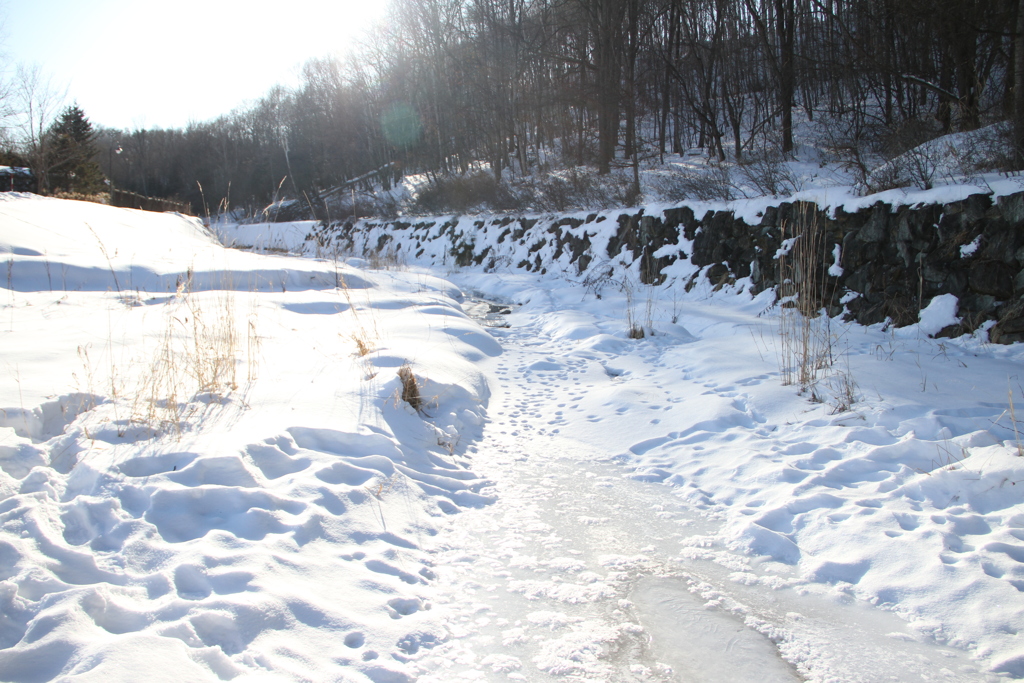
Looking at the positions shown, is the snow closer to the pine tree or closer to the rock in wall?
the rock in wall

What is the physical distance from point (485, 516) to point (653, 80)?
71.2 ft

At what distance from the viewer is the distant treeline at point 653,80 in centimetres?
1023

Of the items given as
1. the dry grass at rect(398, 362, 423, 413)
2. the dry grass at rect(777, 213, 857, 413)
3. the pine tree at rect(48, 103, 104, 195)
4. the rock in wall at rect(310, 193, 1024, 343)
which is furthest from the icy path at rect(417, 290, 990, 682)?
the pine tree at rect(48, 103, 104, 195)

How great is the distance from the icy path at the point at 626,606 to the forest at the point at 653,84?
152 inches

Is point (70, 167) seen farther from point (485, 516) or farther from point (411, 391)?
point (485, 516)

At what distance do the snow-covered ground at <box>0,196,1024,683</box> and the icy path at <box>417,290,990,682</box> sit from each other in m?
0.01

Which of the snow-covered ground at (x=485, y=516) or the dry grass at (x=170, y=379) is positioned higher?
the dry grass at (x=170, y=379)

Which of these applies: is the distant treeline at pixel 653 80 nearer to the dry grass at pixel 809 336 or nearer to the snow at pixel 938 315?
the dry grass at pixel 809 336

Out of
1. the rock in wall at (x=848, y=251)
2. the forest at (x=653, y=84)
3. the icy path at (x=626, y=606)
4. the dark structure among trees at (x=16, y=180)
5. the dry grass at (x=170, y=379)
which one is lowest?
the icy path at (x=626, y=606)

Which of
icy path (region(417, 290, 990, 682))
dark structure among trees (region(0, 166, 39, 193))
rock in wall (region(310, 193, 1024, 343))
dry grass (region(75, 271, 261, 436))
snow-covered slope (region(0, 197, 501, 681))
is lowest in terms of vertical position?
icy path (region(417, 290, 990, 682))

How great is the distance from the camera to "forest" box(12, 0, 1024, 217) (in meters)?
9.87

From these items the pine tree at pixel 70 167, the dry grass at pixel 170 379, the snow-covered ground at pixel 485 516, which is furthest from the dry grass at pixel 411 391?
the pine tree at pixel 70 167

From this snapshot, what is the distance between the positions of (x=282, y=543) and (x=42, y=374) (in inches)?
77.9

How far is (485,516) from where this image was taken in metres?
2.78
